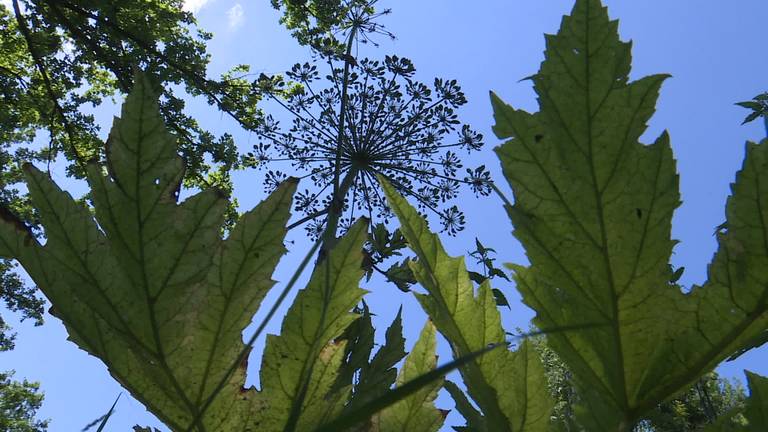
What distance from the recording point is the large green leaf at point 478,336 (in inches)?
A: 25.4

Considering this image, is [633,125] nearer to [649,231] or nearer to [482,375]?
[649,231]

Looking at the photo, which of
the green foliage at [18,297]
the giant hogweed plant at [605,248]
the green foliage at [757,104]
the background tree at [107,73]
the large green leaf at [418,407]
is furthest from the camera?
the green foliage at [18,297]

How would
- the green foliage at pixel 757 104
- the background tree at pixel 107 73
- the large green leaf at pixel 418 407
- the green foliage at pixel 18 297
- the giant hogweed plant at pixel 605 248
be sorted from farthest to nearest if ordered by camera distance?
the green foliage at pixel 18 297
the background tree at pixel 107 73
the green foliage at pixel 757 104
the large green leaf at pixel 418 407
the giant hogweed plant at pixel 605 248

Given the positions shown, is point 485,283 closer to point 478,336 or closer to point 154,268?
point 478,336

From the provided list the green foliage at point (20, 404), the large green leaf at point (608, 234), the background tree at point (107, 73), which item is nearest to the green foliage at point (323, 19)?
the background tree at point (107, 73)

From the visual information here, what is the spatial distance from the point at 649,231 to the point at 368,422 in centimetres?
41

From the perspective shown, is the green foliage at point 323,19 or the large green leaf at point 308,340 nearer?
the large green leaf at point 308,340

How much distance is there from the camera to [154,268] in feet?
2.16

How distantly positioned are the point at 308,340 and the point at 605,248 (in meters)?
0.36

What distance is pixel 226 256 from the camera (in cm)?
68

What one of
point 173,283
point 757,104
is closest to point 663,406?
point 757,104

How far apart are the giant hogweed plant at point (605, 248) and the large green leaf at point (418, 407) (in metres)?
0.07

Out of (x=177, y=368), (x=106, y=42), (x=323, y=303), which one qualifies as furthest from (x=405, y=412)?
(x=106, y=42)

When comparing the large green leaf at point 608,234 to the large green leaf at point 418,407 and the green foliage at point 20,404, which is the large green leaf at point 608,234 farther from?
the green foliage at point 20,404
